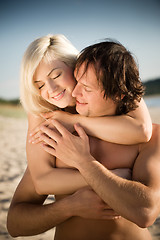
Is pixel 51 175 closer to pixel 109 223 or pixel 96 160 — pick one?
pixel 96 160

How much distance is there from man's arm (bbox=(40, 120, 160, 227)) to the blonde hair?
0.54m

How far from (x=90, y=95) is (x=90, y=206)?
72 cm

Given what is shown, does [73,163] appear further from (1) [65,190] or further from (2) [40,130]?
(2) [40,130]

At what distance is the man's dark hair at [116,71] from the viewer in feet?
5.59

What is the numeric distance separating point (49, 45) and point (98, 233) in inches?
61.1

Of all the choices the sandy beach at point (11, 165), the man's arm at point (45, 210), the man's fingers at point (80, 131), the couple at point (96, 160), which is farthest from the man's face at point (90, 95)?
the sandy beach at point (11, 165)

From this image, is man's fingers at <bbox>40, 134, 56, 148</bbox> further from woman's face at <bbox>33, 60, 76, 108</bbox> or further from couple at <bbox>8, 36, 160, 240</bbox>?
woman's face at <bbox>33, 60, 76, 108</bbox>

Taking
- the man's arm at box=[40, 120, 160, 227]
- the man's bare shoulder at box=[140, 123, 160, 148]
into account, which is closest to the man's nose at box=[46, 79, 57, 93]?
the man's arm at box=[40, 120, 160, 227]

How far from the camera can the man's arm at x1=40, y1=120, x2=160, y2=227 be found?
1.34 m

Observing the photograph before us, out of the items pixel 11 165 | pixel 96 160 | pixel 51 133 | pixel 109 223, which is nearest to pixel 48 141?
pixel 51 133

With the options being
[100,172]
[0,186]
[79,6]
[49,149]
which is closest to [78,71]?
[49,149]

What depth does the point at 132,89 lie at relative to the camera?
6.08 feet

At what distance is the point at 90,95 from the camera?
1.72m

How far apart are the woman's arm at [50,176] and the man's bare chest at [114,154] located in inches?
7.8
